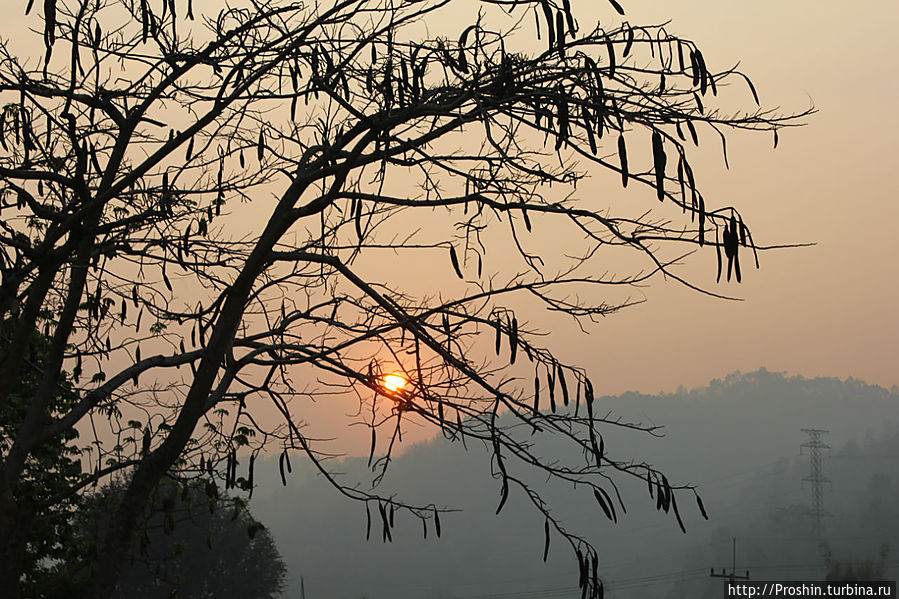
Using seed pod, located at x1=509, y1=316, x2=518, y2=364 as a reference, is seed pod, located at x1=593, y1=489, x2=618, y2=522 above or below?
below

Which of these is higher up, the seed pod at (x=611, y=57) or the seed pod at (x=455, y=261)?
the seed pod at (x=611, y=57)

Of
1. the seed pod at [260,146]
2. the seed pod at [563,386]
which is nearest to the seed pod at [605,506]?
the seed pod at [563,386]

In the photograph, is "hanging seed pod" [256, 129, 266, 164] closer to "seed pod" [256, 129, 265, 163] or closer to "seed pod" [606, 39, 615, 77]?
"seed pod" [256, 129, 265, 163]

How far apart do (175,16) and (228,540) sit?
42624 mm

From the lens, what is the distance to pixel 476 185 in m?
7.16

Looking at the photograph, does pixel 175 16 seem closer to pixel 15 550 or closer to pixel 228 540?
pixel 15 550

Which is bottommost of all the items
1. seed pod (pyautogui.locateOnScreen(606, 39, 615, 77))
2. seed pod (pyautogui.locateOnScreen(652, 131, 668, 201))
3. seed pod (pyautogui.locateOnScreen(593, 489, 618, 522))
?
seed pod (pyautogui.locateOnScreen(593, 489, 618, 522))

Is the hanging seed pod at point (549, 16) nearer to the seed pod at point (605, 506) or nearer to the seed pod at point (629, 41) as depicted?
A: the seed pod at point (629, 41)

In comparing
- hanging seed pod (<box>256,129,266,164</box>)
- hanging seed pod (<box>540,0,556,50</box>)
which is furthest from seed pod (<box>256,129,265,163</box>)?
hanging seed pod (<box>540,0,556,50</box>)

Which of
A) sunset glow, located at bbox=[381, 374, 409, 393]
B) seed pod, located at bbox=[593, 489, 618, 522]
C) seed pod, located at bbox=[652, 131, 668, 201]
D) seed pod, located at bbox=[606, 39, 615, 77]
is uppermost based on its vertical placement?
seed pod, located at bbox=[606, 39, 615, 77]

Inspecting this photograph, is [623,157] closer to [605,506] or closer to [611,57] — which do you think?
[611,57]

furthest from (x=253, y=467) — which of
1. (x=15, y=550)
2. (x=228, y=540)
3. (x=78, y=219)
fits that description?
(x=228, y=540)

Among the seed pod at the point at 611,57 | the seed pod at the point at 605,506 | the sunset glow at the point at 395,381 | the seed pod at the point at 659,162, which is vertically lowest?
the seed pod at the point at 605,506

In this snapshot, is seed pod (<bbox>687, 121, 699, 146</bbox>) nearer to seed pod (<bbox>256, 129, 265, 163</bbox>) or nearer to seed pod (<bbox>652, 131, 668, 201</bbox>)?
seed pod (<bbox>652, 131, 668, 201</bbox>)
